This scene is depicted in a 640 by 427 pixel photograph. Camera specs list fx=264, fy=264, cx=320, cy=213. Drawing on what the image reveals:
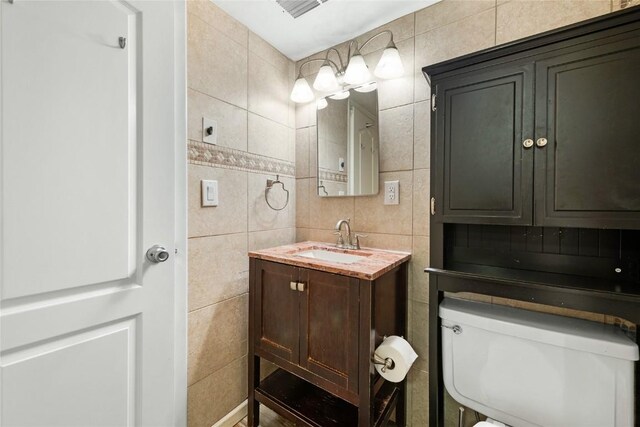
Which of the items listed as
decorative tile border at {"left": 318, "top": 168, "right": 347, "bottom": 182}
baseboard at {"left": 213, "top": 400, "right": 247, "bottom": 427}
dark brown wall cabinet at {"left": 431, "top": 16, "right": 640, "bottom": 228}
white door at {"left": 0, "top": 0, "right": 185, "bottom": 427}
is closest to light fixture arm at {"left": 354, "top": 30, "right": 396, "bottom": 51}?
dark brown wall cabinet at {"left": 431, "top": 16, "right": 640, "bottom": 228}

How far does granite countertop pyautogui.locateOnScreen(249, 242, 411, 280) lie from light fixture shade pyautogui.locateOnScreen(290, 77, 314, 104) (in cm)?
95

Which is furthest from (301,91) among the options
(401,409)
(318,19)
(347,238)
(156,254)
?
(401,409)

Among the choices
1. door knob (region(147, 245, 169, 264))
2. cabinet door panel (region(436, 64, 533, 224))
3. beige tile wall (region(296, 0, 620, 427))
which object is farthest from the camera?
beige tile wall (region(296, 0, 620, 427))

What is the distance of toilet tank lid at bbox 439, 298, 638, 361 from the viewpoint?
2.74 ft

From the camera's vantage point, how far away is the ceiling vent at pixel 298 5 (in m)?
1.34

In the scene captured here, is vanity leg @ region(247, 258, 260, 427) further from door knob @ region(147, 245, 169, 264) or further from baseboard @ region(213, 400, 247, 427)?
door knob @ region(147, 245, 169, 264)

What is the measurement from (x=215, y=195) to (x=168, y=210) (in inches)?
10.1

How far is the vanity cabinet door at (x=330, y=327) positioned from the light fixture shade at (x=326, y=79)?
3.68 feet

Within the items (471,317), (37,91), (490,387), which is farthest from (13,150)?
(490,387)

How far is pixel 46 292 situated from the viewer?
829 millimetres

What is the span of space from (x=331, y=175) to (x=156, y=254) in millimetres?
1044

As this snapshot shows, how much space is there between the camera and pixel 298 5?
1.36m

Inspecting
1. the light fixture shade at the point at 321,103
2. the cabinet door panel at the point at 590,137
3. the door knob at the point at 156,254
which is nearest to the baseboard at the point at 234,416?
the door knob at the point at 156,254

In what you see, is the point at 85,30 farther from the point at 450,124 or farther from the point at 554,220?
the point at 554,220
